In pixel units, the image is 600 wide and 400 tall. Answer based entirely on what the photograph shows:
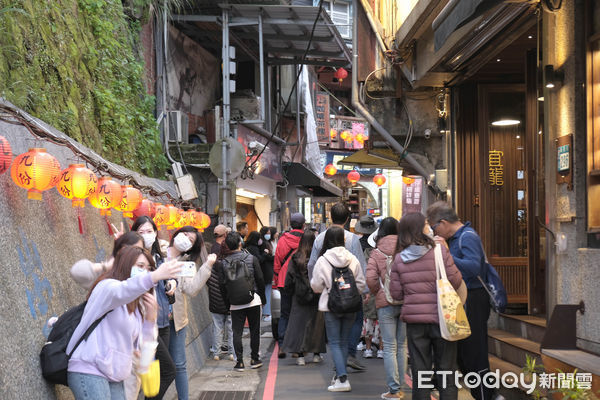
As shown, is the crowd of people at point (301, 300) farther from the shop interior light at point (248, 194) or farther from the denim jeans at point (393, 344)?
the shop interior light at point (248, 194)

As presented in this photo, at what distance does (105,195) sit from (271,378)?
152 inches

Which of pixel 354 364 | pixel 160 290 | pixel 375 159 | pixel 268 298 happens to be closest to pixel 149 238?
pixel 160 290

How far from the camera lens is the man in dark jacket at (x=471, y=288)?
23.9ft

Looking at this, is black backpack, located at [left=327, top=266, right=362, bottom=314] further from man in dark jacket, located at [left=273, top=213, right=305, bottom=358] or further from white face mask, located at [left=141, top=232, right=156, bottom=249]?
man in dark jacket, located at [left=273, top=213, right=305, bottom=358]

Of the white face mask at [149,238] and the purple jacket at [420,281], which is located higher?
the white face mask at [149,238]

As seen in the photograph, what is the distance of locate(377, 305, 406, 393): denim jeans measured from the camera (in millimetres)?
8133

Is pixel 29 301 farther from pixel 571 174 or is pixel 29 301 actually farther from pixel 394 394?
pixel 571 174

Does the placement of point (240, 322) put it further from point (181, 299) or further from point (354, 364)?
point (181, 299)

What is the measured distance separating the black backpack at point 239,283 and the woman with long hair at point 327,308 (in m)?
1.62

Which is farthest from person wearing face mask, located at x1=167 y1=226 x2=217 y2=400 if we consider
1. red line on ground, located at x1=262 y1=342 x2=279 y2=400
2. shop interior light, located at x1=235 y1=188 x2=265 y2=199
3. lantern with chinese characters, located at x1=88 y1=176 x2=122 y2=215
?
shop interior light, located at x1=235 y1=188 x2=265 y2=199

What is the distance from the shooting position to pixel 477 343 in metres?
7.48

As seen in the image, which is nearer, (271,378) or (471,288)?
(471,288)

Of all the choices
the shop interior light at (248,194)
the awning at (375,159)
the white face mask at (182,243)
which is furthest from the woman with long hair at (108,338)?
the shop interior light at (248,194)

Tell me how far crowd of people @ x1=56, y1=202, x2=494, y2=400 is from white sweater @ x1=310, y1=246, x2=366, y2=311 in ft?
0.04
